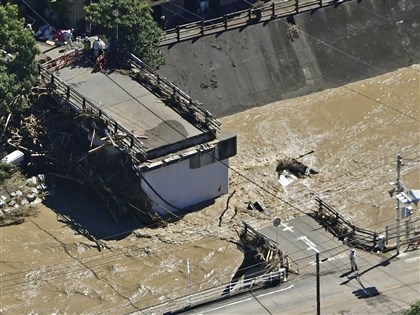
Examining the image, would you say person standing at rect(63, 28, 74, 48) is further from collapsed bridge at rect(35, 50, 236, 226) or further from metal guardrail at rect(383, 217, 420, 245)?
metal guardrail at rect(383, 217, 420, 245)

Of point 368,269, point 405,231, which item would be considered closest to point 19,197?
point 368,269

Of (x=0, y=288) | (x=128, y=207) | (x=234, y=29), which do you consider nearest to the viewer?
(x=0, y=288)

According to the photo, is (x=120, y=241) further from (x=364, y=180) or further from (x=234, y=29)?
(x=234, y=29)

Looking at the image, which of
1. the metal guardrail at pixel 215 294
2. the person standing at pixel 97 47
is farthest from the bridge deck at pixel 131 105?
the metal guardrail at pixel 215 294

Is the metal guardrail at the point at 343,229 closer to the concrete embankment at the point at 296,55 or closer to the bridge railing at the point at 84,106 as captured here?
the bridge railing at the point at 84,106

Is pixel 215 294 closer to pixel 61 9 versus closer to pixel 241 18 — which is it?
pixel 61 9

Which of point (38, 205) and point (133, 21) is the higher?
point (133, 21)

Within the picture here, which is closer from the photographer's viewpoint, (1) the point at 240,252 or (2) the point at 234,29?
(1) the point at 240,252

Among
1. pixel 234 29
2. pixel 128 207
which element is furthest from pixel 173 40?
pixel 128 207

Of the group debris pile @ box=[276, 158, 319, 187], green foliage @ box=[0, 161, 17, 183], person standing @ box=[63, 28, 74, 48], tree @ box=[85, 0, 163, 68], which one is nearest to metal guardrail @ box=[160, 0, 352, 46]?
tree @ box=[85, 0, 163, 68]
